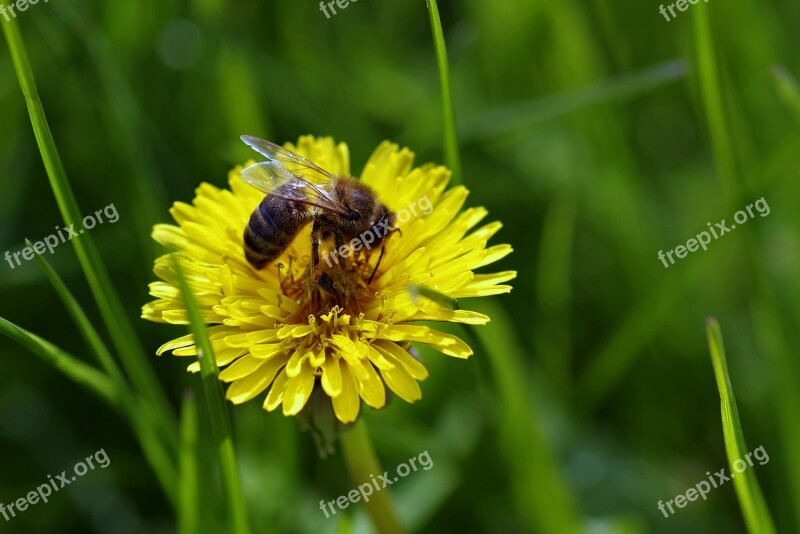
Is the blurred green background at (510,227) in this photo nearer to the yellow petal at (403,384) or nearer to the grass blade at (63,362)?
the grass blade at (63,362)

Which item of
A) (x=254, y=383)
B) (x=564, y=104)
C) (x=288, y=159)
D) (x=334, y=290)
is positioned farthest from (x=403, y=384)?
(x=564, y=104)

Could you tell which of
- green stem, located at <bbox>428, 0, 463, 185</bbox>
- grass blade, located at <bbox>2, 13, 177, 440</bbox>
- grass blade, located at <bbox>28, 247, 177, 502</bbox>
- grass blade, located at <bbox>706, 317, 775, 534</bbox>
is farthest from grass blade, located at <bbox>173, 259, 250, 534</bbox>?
grass blade, located at <bbox>706, 317, 775, 534</bbox>

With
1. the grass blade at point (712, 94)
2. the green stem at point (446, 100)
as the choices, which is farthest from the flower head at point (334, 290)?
the grass blade at point (712, 94)

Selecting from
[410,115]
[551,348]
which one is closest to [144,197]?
[410,115]

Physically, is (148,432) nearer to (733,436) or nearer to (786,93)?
(733,436)

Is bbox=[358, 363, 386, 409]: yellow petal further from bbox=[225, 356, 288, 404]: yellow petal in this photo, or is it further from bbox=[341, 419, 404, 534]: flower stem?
bbox=[341, 419, 404, 534]: flower stem

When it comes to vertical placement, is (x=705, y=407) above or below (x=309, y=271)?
below

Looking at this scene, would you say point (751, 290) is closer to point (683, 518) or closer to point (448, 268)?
point (683, 518)
